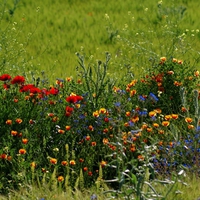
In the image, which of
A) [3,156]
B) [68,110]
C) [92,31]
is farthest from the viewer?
[92,31]

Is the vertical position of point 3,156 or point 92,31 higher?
point 92,31

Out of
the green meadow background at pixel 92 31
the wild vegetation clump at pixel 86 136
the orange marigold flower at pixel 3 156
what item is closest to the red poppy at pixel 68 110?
the wild vegetation clump at pixel 86 136

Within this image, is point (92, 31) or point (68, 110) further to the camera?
point (92, 31)

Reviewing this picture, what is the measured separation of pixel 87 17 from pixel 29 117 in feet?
15.7

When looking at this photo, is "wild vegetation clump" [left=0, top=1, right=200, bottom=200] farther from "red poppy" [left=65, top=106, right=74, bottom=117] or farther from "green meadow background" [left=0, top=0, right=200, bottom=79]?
"green meadow background" [left=0, top=0, right=200, bottom=79]

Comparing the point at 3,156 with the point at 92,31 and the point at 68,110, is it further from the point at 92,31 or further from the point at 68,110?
the point at 92,31

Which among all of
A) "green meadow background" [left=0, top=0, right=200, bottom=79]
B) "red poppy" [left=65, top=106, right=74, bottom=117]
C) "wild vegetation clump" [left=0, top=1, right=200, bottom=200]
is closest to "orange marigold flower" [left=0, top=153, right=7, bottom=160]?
"wild vegetation clump" [left=0, top=1, right=200, bottom=200]

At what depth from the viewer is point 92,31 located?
829 cm

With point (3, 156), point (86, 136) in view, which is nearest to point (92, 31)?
point (86, 136)

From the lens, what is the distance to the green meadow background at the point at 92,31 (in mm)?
6961

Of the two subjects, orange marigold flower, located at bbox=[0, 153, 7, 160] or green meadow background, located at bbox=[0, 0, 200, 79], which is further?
green meadow background, located at bbox=[0, 0, 200, 79]

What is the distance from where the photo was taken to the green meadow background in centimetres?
696

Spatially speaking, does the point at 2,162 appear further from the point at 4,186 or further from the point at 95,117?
the point at 95,117

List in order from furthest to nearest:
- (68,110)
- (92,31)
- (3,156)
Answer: (92,31) < (68,110) < (3,156)
